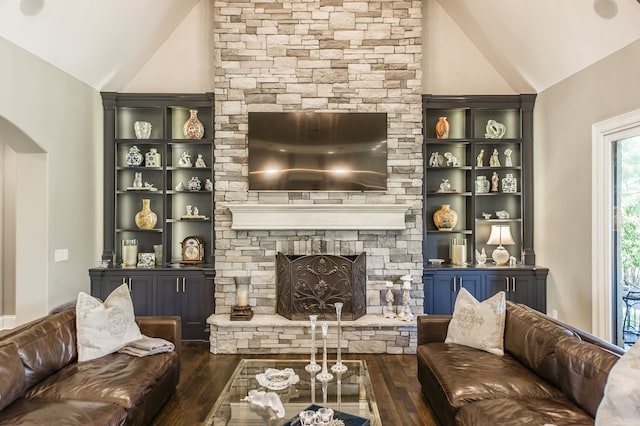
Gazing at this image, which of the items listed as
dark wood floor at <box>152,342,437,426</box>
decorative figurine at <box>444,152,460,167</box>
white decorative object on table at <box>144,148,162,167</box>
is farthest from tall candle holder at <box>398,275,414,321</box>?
white decorative object on table at <box>144,148,162,167</box>

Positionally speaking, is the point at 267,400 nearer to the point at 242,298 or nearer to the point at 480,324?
the point at 480,324

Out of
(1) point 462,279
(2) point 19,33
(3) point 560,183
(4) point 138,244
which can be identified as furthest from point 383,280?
(2) point 19,33

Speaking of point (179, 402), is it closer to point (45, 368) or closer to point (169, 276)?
point (45, 368)

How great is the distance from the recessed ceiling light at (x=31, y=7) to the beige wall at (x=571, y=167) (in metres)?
4.94

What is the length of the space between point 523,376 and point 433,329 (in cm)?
95

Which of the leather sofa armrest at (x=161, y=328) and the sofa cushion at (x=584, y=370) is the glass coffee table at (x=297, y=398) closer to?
the leather sofa armrest at (x=161, y=328)

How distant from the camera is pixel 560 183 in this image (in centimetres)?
490

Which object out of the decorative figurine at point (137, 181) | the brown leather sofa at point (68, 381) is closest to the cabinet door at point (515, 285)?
the brown leather sofa at point (68, 381)

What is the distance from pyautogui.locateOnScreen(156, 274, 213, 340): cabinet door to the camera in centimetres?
516

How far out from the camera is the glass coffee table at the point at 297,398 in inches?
95.9

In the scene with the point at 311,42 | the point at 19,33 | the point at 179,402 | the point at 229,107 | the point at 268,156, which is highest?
the point at 311,42

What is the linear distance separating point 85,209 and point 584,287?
5.36 m

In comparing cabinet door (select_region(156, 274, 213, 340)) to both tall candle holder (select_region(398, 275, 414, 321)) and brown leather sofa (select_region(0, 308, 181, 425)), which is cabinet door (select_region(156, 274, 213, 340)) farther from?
→ tall candle holder (select_region(398, 275, 414, 321))

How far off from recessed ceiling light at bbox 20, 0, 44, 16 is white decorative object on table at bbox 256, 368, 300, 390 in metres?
3.43
